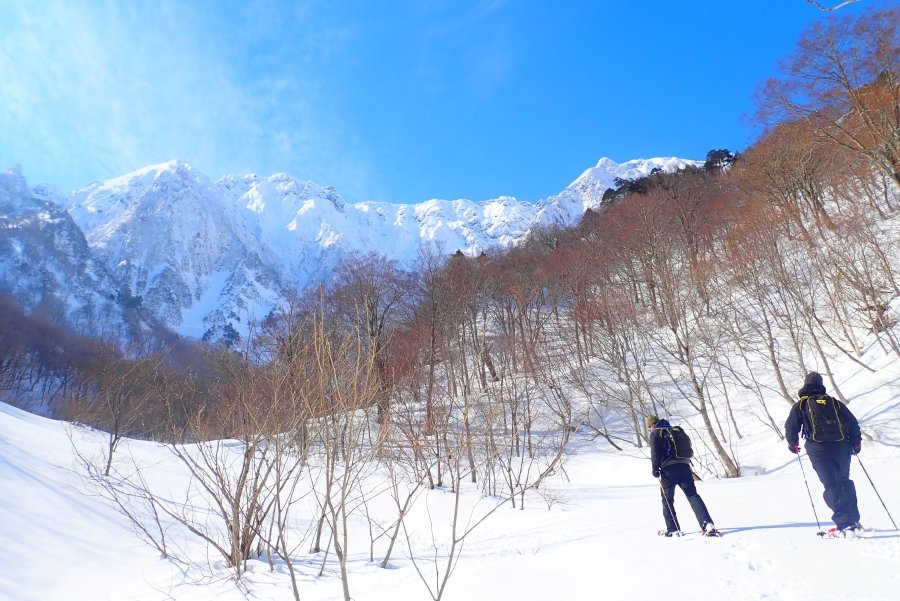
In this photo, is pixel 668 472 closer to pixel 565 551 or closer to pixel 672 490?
pixel 672 490

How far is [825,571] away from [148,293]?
447 feet

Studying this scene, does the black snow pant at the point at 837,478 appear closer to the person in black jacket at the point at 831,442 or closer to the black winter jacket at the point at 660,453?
the person in black jacket at the point at 831,442

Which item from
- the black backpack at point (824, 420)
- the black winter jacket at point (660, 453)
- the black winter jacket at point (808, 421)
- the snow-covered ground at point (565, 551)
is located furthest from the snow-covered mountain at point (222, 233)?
the black backpack at point (824, 420)

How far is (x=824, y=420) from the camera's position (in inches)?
178

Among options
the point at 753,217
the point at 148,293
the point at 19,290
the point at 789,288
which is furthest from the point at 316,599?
the point at 148,293

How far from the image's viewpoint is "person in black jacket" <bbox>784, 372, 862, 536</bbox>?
13.8 ft

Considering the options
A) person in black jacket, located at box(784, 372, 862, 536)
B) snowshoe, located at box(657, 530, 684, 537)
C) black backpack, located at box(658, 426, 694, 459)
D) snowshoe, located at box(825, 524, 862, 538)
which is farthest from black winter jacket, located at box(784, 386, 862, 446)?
snowshoe, located at box(657, 530, 684, 537)

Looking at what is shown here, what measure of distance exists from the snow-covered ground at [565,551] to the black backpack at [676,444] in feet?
2.73

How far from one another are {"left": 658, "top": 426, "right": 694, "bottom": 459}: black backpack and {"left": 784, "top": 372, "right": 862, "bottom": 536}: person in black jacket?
97 centimetres

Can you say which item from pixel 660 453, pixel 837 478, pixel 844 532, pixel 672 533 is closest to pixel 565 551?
pixel 672 533

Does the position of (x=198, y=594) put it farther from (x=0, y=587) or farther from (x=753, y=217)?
(x=753, y=217)

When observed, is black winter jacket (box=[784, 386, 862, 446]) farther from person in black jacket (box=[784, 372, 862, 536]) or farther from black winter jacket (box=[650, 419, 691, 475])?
black winter jacket (box=[650, 419, 691, 475])

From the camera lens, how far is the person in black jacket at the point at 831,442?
421 centimetres

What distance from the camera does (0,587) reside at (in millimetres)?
4930
